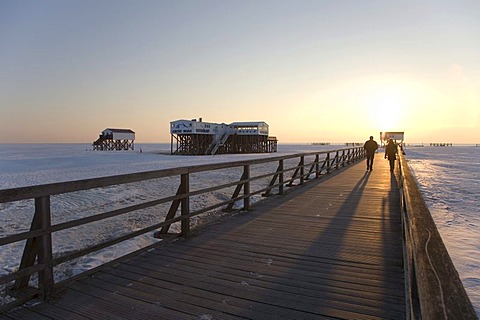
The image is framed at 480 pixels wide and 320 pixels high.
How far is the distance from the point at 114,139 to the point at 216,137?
28.8m

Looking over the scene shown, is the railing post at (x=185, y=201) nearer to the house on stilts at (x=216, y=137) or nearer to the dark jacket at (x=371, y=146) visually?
the dark jacket at (x=371, y=146)

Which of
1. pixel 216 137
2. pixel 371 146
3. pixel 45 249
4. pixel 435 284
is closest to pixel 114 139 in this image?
pixel 216 137

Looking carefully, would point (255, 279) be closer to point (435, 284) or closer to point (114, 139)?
point (435, 284)

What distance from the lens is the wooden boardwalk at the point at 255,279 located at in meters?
→ 2.81

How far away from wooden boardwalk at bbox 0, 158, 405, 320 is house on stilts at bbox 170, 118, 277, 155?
45948mm

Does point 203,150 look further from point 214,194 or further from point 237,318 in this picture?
point 237,318

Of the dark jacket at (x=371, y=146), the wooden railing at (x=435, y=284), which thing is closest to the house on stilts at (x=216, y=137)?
the dark jacket at (x=371, y=146)

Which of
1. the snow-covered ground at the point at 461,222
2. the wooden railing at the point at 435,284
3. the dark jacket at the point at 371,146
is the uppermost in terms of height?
the dark jacket at the point at 371,146

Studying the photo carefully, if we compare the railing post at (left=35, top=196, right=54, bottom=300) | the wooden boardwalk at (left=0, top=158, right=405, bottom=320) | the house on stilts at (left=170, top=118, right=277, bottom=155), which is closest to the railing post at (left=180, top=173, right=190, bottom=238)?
the wooden boardwalk at (left=0, top=158, right=405, bottom=320)

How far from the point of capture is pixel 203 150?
52812mm

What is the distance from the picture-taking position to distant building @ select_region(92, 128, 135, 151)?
7106cm

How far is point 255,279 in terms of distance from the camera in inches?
136

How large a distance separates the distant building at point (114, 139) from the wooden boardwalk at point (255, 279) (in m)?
71.0

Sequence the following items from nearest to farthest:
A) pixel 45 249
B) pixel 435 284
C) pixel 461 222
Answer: pixel 435 284, pixel 45 249, pixel 461 222
